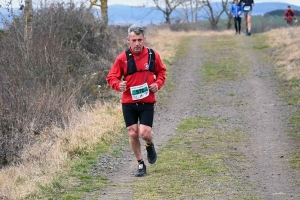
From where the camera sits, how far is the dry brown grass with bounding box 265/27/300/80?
58.2 ft

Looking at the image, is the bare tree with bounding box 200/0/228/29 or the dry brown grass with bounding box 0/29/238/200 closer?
the dry brown grass with bounding box 0/29/238/200

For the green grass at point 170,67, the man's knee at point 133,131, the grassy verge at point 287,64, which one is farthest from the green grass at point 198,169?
the green grass at point 170,67

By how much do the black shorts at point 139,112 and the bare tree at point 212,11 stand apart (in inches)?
1783

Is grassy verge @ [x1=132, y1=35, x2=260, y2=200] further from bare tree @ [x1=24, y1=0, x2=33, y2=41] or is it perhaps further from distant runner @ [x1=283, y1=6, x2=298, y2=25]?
distant runner @ [x1=283, y1=6, x2=298, y2=25]

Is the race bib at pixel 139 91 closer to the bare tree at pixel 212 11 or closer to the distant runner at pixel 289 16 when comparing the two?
the distant runner at pixel 289 16

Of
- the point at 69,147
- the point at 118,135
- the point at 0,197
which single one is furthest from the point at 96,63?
the point at 0,197

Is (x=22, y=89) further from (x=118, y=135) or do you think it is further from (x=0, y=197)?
(x=0, y=197)

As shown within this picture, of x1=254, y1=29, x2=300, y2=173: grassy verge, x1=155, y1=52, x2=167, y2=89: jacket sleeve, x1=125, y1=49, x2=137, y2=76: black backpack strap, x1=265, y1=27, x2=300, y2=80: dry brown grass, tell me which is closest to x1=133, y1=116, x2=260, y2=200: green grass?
x1=254, y1=29, x2=300, y2=173: grassy verge

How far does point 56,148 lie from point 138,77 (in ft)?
8.79

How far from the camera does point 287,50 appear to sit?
21.3 metres

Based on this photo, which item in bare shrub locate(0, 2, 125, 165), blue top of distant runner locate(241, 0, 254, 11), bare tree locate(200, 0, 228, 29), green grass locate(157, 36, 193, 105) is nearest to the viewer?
bare shrub locate(0, 2, 125, 165)

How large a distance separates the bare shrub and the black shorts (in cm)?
276

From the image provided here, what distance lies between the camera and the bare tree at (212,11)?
52.9 meters

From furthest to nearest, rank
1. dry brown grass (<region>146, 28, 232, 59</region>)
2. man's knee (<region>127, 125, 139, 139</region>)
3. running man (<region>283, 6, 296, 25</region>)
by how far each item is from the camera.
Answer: running man (<region>283, 6, 296, 25</region>)
dry brown grass (<region>146, 28, 232, 59</region>)
man's knee (<region>127, 125, 139, 139</region>)
